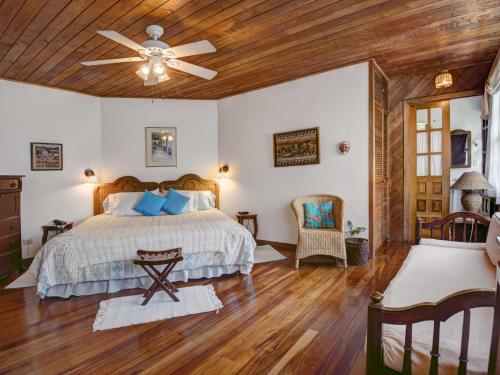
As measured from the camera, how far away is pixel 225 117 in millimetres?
5402

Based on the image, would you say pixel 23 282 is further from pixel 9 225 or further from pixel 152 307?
pixel 152 307

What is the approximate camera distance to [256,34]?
9.62 ft

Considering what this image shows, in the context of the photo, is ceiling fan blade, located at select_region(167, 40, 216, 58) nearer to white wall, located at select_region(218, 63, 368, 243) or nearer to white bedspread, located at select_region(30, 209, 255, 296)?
white bedspread, located at select_region(30, 209, 255, 296)

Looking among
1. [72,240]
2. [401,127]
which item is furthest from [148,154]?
[401,127]

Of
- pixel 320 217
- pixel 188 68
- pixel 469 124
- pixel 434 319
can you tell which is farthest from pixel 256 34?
pixel 469 124

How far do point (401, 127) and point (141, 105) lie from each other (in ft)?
15.3

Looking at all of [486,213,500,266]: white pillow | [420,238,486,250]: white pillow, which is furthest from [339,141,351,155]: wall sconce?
[486,213,500,266]: white pillow

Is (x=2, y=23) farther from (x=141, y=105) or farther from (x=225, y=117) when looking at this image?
(x=225, y=117)

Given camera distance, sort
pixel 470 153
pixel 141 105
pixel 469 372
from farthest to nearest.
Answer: pixel 470 153 → pixel 141 105 → pixel 469 372

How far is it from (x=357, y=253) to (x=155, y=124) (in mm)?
4195

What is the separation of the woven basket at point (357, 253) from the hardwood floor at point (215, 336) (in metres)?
0.56

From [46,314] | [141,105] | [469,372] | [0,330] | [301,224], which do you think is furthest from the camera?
[141,105]

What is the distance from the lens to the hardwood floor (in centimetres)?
179

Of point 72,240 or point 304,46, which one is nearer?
point 72,240
